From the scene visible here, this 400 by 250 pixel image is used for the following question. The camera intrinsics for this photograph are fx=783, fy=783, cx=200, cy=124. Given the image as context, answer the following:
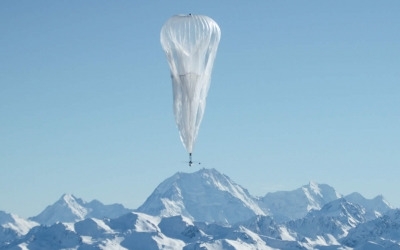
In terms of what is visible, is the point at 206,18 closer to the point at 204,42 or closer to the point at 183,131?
the point at 204,42

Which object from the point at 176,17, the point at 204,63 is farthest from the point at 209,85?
the point at 176,17

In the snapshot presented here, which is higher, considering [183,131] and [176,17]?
[176,17]

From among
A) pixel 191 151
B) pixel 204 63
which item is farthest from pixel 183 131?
pixel 204 63

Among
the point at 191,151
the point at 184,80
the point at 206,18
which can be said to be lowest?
the point at 191,151

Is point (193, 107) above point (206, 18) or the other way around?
the other way around

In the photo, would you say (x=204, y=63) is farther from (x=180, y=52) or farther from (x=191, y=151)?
(x=191, y=151)
